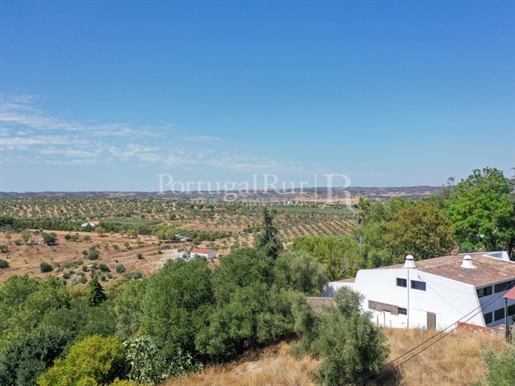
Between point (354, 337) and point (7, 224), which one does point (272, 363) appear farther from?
point (7, 224)

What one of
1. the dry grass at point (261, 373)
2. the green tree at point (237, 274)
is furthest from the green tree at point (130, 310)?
the dry grass at point (261, 373)

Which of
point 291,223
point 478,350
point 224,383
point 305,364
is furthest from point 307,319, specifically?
point 291,223

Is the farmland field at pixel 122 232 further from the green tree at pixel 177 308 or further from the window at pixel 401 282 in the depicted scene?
the window at pixel 401 282

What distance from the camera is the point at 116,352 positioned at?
A: 15203 millimetres

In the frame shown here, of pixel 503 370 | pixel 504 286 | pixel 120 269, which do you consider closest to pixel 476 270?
pixel 504 286

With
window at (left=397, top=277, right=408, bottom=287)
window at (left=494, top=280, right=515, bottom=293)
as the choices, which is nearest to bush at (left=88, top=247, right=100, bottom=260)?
window at (left=397, top=277, right=408, bottom=287)

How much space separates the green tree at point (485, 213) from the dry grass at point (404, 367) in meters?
17.4

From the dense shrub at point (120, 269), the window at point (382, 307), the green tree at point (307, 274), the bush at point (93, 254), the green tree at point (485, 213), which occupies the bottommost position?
the dense shrub at point (120, 269)

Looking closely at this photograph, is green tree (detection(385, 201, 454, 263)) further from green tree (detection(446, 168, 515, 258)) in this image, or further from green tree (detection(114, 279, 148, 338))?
green tree (detection(114, 279, 148, 338))

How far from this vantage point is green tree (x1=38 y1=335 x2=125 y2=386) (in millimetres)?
13255

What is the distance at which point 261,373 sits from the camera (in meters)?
14.4

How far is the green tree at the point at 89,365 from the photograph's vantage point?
43.5 feet

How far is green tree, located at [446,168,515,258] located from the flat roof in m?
9.49

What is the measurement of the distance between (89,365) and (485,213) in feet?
107
